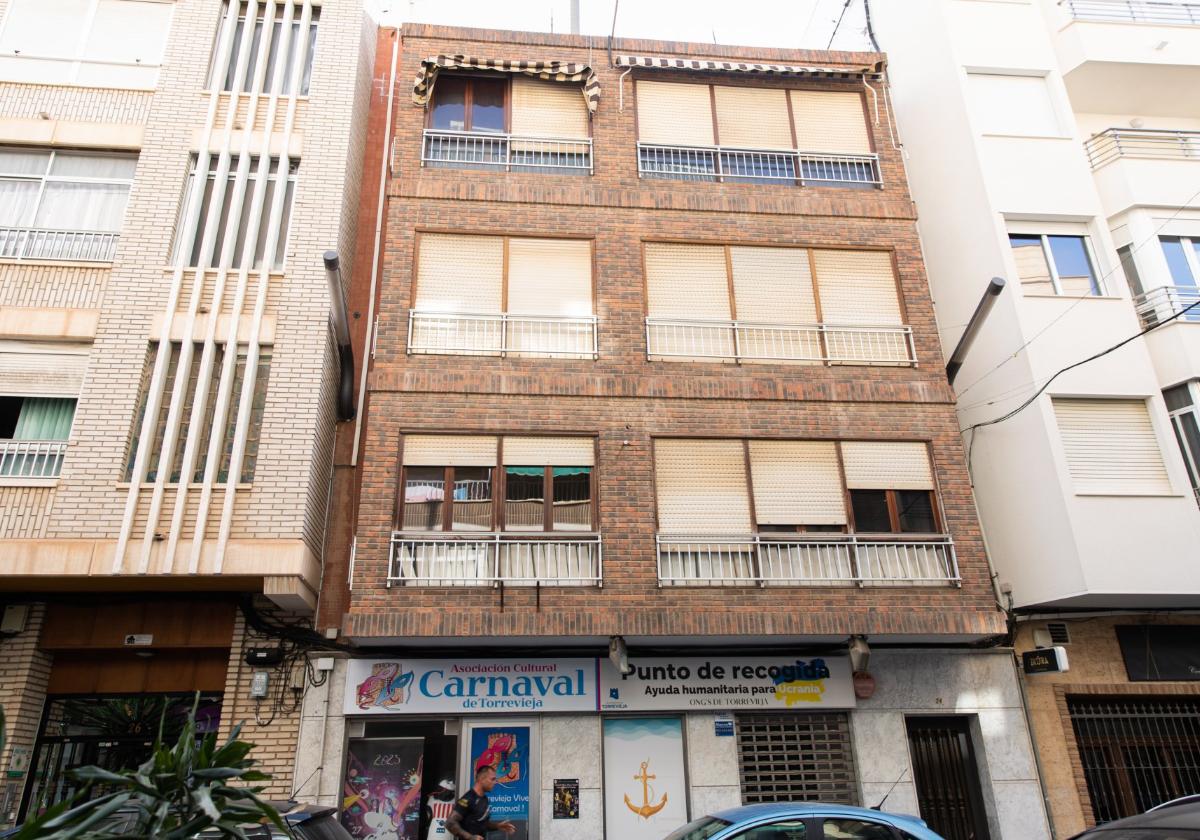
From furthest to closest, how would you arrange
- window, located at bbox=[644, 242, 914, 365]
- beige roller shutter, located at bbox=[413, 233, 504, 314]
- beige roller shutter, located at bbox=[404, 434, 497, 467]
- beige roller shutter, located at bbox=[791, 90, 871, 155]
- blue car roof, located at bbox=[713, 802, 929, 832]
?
beige roller shutter, located at bbox=[791, 90, 871, 155], window, located at bbox=[644, 242, 914, 365], beige roller shutter, located at bbox=[413, 233, 504, 314], beige roller shutter, located at bbox=[404, 434, 497, 467], blue car roof, located at bbox=[713, 802, 929, 832]

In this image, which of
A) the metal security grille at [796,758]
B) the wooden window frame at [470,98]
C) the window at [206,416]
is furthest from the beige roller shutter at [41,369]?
the metal security grille at [796,758]

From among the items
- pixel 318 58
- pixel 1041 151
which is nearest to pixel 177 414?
pixel 318 58

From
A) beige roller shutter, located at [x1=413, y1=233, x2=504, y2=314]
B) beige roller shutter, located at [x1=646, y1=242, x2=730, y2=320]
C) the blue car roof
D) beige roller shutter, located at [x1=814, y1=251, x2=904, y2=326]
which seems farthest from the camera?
beige roller shutter, located at [x1=814, y1=251, x2=904, y2=326]

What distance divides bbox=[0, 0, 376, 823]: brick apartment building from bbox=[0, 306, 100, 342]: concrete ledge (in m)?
0.03

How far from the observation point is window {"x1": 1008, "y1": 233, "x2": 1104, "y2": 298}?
40.7 feet

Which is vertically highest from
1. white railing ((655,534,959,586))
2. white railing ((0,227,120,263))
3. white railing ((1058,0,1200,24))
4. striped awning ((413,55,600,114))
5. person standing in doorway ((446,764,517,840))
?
white railing ((1058,0,1200,24))

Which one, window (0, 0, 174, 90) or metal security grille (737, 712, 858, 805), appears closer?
metal security grille (737, 712, 858, 805)

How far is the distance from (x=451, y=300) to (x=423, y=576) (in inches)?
159

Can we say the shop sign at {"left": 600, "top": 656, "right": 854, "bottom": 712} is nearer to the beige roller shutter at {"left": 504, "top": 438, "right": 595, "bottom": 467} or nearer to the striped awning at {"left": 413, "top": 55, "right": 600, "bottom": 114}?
the beige roller shutter at {"left": 504, "top": 438, "right": 595, "bottom": 467}

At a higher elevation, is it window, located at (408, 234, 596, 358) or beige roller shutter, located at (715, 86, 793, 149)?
beige roller shutter, located at (715, 86, 793, 149)

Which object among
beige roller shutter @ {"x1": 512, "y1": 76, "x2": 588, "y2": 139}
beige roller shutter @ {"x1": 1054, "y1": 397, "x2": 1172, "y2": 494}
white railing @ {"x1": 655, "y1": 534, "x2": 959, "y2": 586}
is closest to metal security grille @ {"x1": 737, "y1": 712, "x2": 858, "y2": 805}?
white railing @ {"x1": 655, "y1": 534, "x2": 959, "y2": 586}

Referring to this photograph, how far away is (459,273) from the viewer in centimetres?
1170

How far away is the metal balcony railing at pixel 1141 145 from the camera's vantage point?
536 inches

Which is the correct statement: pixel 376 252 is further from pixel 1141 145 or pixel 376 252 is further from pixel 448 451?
pixel 1141 145
